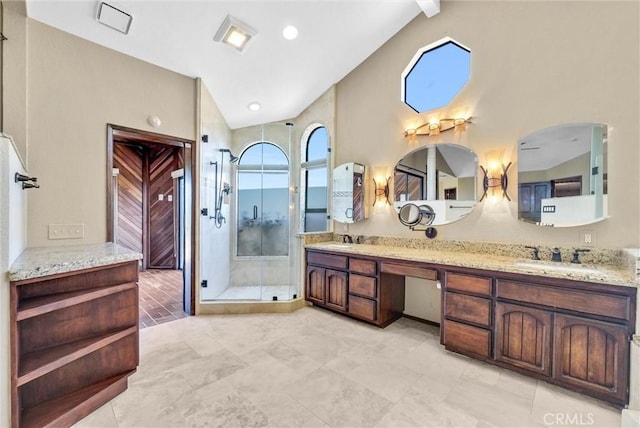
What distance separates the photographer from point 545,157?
2428mm

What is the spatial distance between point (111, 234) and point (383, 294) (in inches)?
115

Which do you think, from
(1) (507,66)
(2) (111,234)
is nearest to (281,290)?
(2) (111,234)

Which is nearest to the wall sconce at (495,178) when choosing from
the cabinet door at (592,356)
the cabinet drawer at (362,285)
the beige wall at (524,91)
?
the beige wall at (524,91)

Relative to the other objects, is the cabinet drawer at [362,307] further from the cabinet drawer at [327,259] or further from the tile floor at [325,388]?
the cabinet drawer at [327,259]

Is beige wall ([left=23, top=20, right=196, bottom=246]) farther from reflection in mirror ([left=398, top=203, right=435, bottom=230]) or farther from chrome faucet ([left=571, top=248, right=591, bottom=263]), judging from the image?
chrome faucet ([left=571, top=248, right=591, bottom=263])

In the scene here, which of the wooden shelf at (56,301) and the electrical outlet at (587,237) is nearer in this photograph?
the wooden shelf at (56,301)

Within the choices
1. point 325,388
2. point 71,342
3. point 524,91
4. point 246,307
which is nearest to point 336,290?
point 246,307

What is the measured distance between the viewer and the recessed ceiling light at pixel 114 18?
225 cm

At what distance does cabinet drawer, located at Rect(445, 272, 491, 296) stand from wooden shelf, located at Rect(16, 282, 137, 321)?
8.65 feet

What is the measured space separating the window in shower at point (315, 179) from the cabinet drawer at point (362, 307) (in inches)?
55.3

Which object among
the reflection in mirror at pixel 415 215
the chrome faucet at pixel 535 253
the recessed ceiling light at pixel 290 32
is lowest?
the chrome faucet at pixel 535 253

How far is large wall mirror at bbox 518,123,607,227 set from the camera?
2.20 meters

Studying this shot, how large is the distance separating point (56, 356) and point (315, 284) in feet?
8.17

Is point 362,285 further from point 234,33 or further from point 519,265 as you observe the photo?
point 234,33
